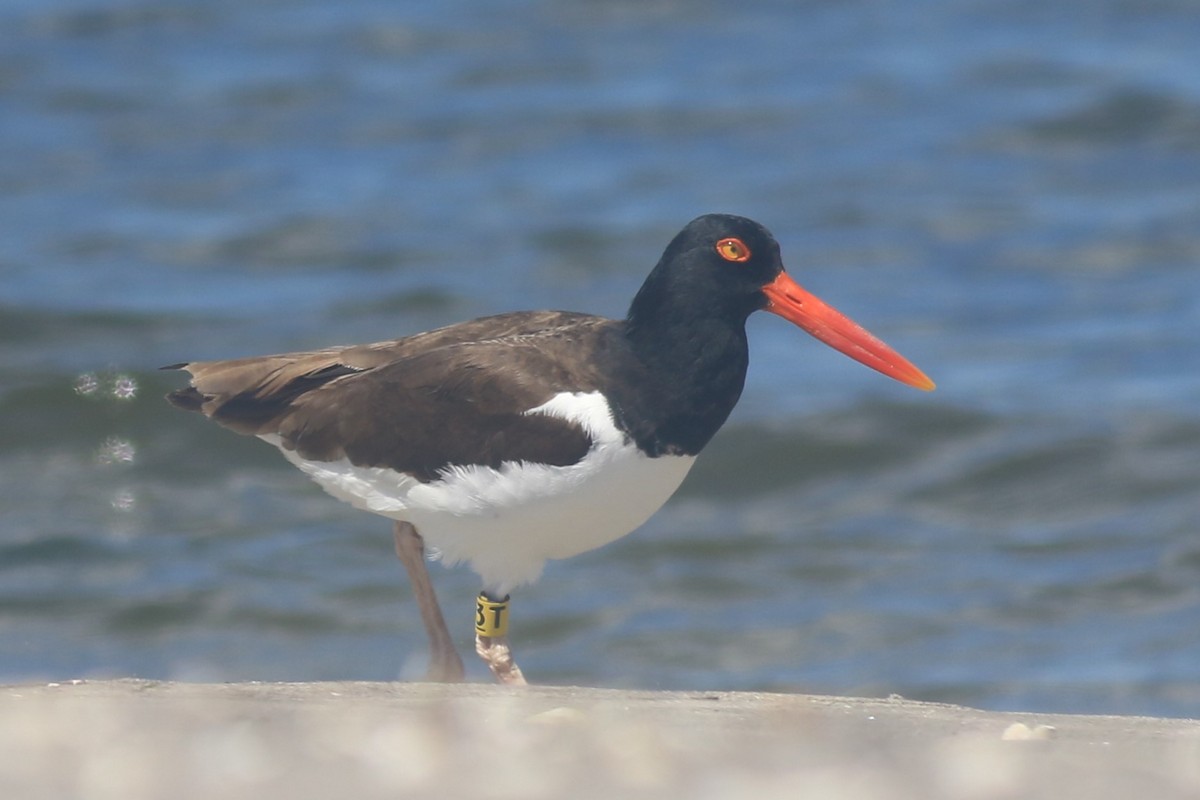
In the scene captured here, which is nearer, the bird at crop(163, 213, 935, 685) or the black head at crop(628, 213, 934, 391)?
the bird at crop(163, 213, 935, 685)

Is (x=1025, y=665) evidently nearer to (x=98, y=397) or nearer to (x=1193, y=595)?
(x=1193, y=595)

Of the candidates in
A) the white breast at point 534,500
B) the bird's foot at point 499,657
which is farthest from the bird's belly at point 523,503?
→ the bird's foot at point 499,657

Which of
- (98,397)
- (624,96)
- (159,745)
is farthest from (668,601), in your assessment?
(624,96)

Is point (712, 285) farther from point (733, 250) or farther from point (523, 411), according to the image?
point (523, 411)

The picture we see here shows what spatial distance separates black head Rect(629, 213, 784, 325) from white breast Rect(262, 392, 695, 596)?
43cm

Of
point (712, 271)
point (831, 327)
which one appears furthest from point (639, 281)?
point (712, 271)

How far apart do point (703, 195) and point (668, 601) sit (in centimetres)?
472

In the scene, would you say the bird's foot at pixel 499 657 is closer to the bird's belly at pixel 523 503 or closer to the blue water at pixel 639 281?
the bird's belly at pixel 523 503

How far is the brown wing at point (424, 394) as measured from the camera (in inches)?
219

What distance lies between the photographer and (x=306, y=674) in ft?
25.3

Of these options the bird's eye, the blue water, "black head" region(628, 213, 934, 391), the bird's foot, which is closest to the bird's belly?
the bird's foot

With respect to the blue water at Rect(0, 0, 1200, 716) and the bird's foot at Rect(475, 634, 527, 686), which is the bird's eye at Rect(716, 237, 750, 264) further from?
the blue water at Rect(0, 0, 1200, 716)

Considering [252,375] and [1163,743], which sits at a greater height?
[252,375]

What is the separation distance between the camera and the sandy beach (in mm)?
3818
